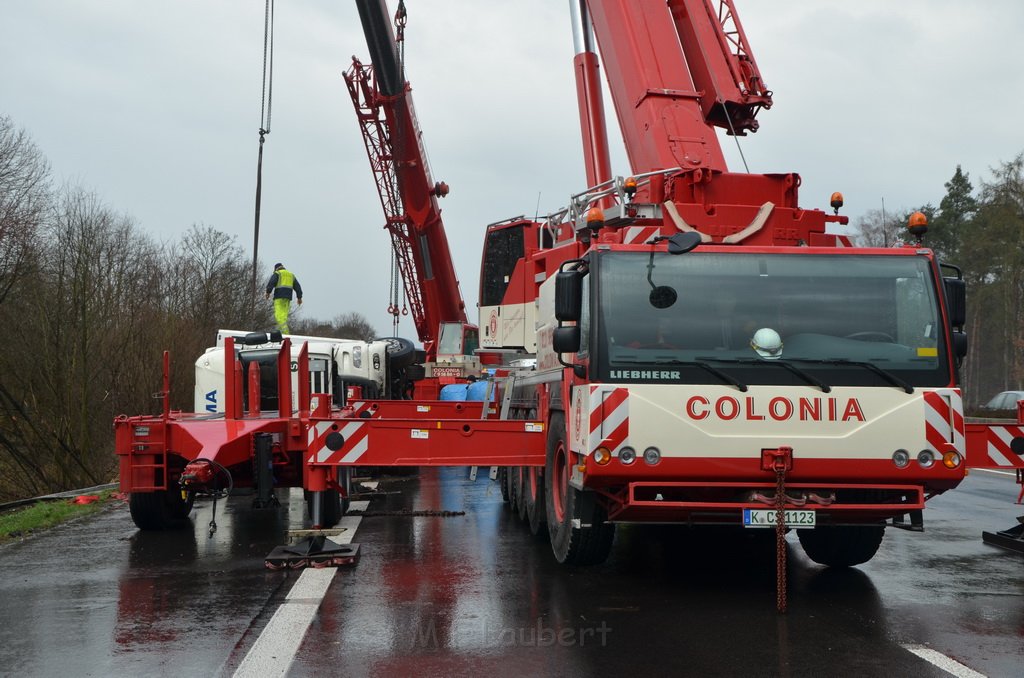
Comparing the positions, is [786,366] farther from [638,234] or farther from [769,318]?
[638,234]

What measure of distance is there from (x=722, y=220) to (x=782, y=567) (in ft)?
12.7

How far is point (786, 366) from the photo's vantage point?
22.6 ft

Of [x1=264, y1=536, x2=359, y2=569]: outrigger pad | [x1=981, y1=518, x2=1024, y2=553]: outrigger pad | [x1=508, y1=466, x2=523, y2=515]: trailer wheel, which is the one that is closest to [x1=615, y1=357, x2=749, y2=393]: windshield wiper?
[x1=264, y1=536, x2=359, y2=569]: outrigger pad

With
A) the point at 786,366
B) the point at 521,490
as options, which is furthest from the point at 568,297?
the point at 521,490

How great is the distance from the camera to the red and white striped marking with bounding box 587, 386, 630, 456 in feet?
22.1

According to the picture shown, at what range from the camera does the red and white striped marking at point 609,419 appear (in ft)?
22.1

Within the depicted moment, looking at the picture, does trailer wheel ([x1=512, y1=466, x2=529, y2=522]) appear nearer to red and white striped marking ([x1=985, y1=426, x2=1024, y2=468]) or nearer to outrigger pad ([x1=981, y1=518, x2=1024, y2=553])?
red and white striped marking ([x1=985, y1=426, x2=1024, y2=468])

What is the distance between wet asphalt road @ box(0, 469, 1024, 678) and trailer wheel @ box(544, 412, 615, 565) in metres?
0.19

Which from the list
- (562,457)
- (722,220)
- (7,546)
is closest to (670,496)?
(562,457)

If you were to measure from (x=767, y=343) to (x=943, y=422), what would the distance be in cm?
125

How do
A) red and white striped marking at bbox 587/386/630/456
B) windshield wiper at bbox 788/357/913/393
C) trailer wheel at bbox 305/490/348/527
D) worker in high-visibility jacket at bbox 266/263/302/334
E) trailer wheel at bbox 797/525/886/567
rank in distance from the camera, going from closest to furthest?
red and white striped marking at bbox 587/386/630/456
windshield wiper at bbox 788/357/913/393
trailer wheel at bbox 797/525/886/567
trailer wheel at bbox 305/490/348/527
worker in high-visibility jacket at bbox 266/263/302/334

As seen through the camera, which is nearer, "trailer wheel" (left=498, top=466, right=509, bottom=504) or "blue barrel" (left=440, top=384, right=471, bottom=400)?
"trailer wheel" (left=498, top=466, right=509, bottom=504)

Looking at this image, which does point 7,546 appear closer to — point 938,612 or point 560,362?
point 560,362

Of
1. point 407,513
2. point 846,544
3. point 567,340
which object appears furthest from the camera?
point 407,513
